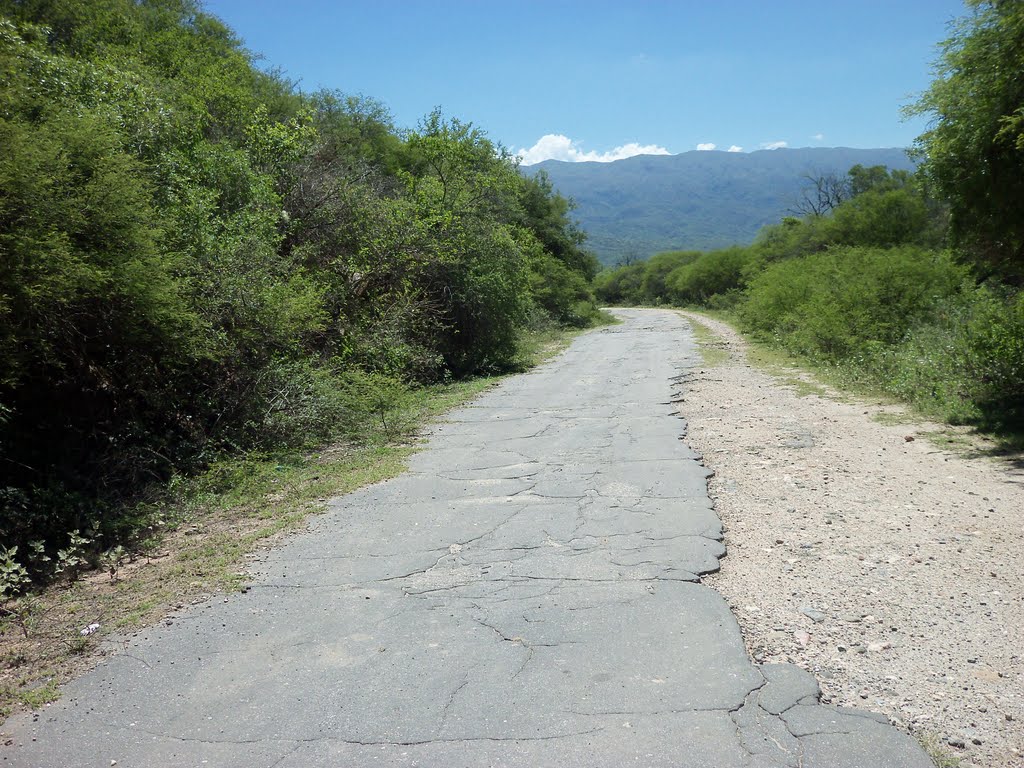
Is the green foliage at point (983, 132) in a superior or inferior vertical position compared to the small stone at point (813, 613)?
superior

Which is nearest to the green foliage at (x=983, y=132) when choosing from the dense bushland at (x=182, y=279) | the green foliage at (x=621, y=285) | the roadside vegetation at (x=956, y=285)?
the roadside vegetation at (x=956, y=285)

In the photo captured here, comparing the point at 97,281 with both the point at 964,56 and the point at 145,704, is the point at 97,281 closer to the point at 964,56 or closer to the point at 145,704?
the point at 145,704

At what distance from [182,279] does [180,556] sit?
3727mm

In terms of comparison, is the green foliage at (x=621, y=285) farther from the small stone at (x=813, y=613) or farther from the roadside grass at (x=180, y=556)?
the small stone at (x=813, y=613)

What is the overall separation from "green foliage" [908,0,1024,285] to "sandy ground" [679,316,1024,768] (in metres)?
2.95

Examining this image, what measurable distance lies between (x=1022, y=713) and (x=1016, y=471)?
5.18m

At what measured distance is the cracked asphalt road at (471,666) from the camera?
315cm

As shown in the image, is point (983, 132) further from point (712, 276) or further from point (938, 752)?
point (712, 276)

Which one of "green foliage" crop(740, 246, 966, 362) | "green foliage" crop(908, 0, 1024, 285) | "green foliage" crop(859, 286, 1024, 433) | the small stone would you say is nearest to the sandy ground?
the small stone

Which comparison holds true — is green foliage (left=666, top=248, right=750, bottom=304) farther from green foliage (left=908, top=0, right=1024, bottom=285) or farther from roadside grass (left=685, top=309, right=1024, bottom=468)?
green foliage (left=908, top=0, right=1024, bottom=285)

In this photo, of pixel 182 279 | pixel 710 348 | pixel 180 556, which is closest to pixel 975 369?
pixel 180 556

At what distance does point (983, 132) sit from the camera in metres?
8.97

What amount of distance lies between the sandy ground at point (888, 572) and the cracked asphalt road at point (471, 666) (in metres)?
0.25

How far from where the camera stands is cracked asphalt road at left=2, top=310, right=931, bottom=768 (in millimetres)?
3150
